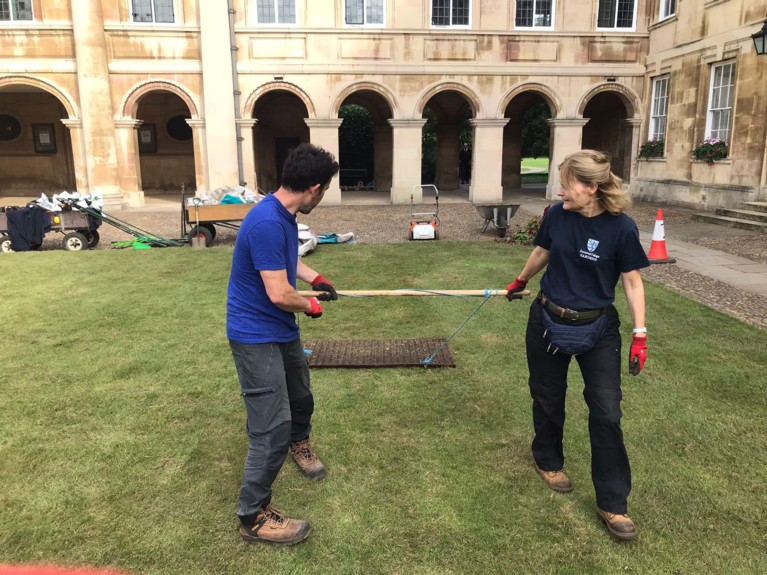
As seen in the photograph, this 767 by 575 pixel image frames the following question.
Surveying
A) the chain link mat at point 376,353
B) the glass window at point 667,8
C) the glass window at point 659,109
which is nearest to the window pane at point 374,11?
the glass window at point 667,8

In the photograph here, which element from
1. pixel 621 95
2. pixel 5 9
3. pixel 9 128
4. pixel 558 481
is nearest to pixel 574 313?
pixel 558 481

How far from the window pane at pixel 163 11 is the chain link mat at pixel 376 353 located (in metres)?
17.3

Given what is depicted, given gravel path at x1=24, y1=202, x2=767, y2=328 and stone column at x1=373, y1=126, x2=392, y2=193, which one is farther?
stone column at x1=373, y1=126, x2=392, y2=193

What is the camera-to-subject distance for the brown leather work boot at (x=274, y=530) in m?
3.21

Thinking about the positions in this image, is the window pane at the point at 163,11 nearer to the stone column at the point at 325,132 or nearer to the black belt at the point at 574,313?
the stone column at the point at 325,132

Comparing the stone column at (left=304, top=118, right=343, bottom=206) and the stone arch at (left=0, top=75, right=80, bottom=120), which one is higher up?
the stone arch at (left=0, top=75, right=80, bottom=120)

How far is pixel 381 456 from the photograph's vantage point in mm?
4125

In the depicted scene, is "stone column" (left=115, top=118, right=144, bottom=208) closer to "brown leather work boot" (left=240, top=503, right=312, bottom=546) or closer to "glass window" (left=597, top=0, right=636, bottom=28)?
"glass window" (left=597, top=0, right=636, bottom=28)

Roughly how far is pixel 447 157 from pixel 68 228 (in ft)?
56.2

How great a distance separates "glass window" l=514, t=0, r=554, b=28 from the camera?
20.2 meters

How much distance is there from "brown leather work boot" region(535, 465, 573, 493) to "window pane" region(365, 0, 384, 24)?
19.1 meters

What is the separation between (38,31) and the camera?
1900cm

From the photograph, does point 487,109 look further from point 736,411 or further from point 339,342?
point 736,411

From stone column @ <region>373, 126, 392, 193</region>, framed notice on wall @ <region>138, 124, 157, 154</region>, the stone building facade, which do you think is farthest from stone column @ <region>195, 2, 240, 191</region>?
stone column @ <region>373, 126, 392, 193</region>
